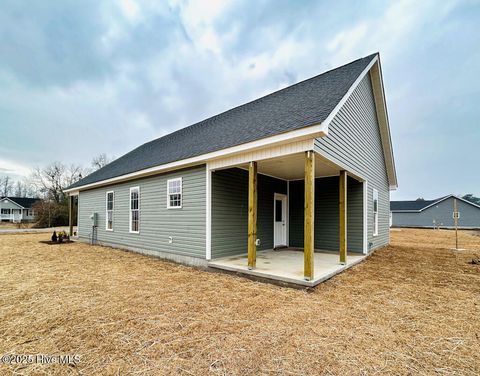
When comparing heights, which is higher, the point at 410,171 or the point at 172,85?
the point at 172,85

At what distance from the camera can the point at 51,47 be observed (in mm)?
9594

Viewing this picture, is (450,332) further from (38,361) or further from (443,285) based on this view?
(38,361)

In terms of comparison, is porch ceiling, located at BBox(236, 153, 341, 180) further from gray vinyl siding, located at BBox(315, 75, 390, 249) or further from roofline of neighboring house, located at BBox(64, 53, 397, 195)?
roofline of neighboring house, located at BBox(64, 53, 397, 195)

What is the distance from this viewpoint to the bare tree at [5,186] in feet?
168

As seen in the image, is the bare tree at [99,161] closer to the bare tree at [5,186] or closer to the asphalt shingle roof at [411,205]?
the bare tree at [5,186]

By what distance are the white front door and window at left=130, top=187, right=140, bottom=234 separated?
505cm

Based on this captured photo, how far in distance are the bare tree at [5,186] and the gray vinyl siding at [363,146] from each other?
227 ft

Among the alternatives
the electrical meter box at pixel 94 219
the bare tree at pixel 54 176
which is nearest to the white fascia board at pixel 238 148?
the electrical meter box at pixel 94 219

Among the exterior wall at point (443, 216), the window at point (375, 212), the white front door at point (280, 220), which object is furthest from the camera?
the exterior wall at point (443, 216)

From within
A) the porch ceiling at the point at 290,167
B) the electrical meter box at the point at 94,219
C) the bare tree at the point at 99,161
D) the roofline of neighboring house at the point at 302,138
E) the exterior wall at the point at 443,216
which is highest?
the bare tree at the point at 99,161

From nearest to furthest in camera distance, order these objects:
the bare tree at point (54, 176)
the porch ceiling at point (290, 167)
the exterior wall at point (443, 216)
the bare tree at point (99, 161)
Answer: the porch ceiling at point (290, 167), the exterior wall at point (443, 216), the bare tree at point (54, 176), the bare tree at point (99, 161)

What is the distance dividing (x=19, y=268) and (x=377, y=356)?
8172 mm

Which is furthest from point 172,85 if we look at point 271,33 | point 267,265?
point 267,265

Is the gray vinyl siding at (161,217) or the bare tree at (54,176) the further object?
the bare tree at (54,176)
